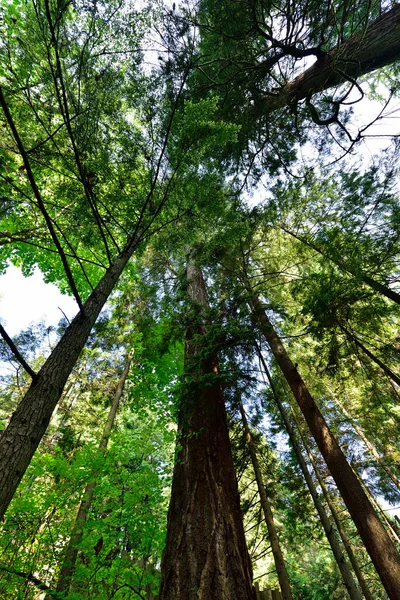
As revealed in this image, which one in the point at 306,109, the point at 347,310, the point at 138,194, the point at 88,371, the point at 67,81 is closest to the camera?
the point at 67,81

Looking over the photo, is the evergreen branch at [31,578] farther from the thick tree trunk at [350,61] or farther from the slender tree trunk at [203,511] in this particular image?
the thick tree trunk at [350,61]

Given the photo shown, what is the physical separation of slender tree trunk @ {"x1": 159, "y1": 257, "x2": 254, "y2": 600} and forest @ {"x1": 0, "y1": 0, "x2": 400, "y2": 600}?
18 millimetres

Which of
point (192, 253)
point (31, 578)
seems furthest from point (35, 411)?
point (192, 253)

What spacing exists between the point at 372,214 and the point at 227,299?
3.19 metres

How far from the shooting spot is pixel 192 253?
7234mm

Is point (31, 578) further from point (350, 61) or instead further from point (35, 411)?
point (350, 61)

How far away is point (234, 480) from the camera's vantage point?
3.08 meters

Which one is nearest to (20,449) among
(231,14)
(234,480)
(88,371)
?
(234,480)

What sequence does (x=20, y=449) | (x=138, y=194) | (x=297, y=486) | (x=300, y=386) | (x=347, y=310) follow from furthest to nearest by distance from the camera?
(x=297, y=486)
(x=300, y=386)
(x=347, y=310)
(x=138, y=194)
(x=20, y=449)

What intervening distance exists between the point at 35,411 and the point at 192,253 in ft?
18.9

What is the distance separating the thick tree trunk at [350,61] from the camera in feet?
14.5

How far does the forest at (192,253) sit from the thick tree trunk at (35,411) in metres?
0.01

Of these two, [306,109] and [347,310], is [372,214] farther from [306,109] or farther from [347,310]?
[306,109]

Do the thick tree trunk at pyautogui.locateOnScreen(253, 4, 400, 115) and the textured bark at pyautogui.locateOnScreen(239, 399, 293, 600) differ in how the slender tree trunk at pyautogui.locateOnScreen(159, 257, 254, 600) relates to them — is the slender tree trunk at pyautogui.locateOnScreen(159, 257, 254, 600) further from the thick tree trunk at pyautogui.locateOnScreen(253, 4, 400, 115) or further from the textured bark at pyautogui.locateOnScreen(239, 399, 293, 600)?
the thick tree trunk at pyautogui.locateOnScreen(253, 4, 400, 115)
